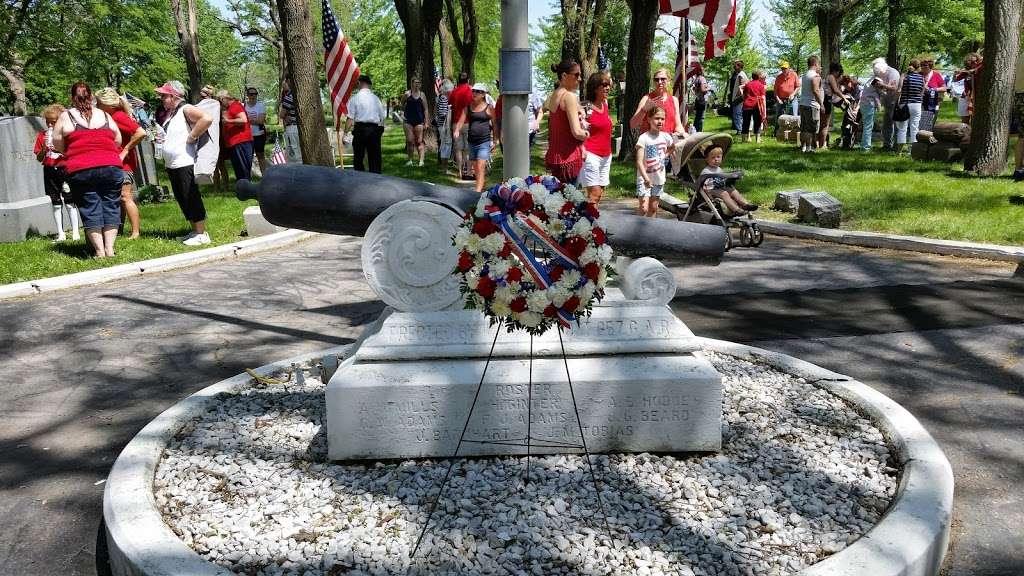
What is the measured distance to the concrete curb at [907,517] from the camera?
3070 millimetres

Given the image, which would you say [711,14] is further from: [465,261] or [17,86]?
[17,86]

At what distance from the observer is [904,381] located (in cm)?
537

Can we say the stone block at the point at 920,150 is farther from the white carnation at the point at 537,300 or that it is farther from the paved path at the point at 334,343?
the white carnation at the point at 537,300

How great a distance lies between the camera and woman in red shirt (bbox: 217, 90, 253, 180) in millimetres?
14109

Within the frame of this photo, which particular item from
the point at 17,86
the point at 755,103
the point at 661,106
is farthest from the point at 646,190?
the point at 17,86

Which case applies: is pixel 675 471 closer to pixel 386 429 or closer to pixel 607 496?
pixel 607 496

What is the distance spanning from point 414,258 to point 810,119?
1574 centimetres

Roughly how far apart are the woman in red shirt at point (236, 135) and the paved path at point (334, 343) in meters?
4.88

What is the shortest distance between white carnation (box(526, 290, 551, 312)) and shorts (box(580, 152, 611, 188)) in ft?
17.6

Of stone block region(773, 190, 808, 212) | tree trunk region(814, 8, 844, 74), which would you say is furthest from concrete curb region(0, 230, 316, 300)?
tree trunk region(814, 8, 844, 74)

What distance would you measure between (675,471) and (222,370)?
3.40 metres

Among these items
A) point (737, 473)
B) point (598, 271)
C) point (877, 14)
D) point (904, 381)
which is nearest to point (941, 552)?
point (737, 473)

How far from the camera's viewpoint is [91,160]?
9.13m

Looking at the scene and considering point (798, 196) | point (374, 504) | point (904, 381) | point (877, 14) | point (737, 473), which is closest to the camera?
point (374, 504)
